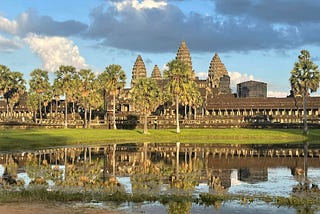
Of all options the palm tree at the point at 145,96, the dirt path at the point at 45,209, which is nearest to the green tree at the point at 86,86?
the palm tree at the point at 145,96

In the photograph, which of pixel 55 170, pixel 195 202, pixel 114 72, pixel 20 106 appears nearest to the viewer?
pixel 195 202

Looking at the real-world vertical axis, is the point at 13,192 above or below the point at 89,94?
below

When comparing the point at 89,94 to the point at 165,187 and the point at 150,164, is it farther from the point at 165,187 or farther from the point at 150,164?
the point at 165,187

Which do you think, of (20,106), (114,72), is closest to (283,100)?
(114,72)

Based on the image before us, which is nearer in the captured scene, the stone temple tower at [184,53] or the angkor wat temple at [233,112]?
the angkor wat temple at [233,112]

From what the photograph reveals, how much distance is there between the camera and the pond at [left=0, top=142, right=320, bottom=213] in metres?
20.8

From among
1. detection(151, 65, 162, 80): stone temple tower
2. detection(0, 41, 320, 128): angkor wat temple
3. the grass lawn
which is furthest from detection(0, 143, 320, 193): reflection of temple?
detection(151, 65, 162, 80): stone temple tower

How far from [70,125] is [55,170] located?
71099 millimetres

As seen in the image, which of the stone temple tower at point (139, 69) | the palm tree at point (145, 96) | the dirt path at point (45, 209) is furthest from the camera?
the stone temple tower at point (139, 69)

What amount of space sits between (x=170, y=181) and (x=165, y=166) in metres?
8.94

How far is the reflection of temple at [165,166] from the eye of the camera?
2861 cm

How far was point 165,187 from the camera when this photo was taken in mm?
25891

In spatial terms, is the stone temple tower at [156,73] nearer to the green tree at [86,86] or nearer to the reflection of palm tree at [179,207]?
the green tree at [86,86]

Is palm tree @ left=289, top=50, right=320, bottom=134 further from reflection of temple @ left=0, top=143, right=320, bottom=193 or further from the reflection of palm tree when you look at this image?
the reflection of palm tree
